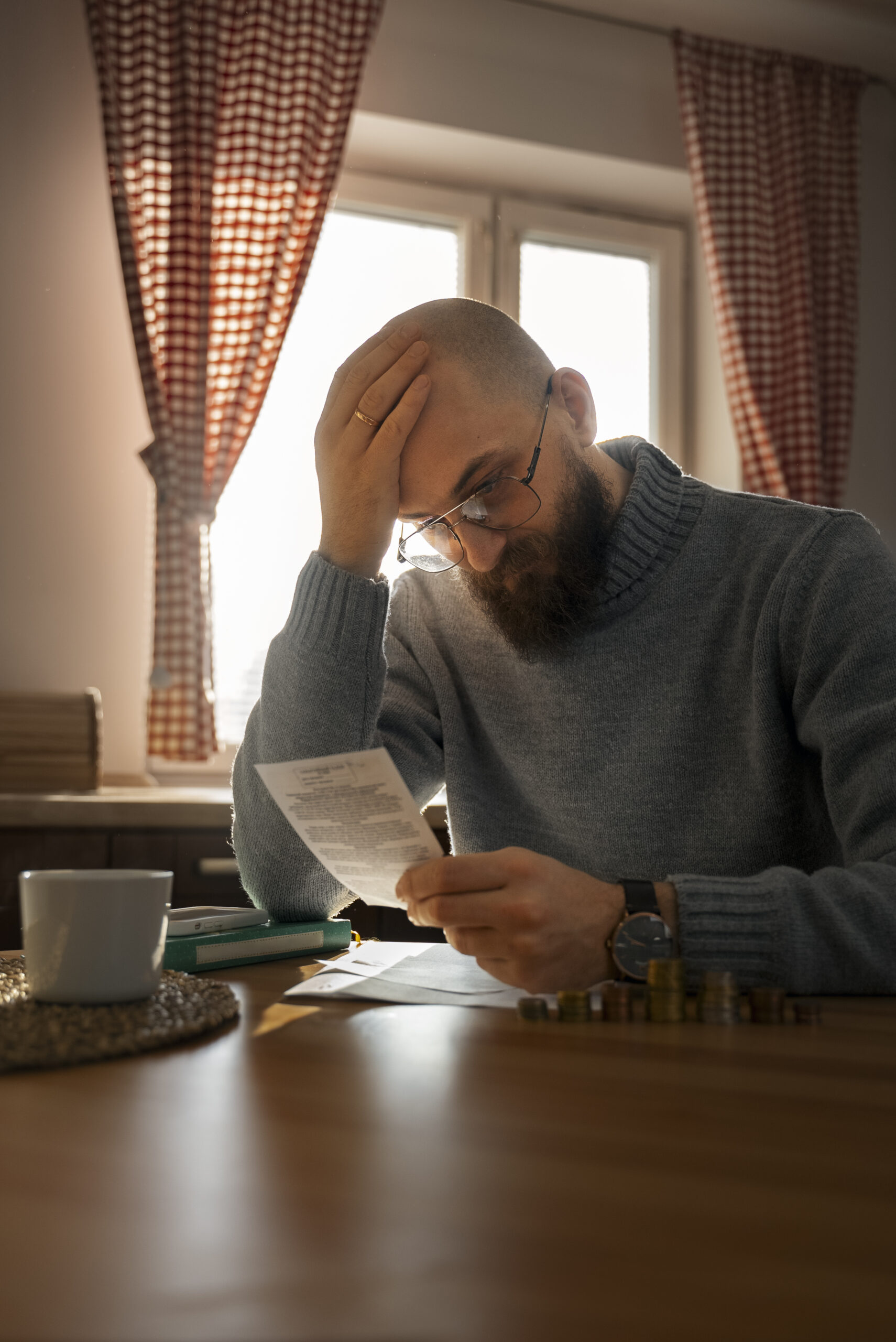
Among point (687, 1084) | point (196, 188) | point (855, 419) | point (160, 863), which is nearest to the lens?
point (687, 1084)

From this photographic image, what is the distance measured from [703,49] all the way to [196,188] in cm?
143

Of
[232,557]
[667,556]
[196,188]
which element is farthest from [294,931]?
[196,188]

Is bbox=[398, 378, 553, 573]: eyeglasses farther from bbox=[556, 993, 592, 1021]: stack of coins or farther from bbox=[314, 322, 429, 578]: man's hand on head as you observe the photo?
bbox=[556, 993, 592, 1021]: stack of coins

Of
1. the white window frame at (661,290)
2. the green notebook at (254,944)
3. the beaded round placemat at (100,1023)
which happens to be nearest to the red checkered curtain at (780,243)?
the white window frame at (661,290)

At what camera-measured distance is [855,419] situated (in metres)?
3.27

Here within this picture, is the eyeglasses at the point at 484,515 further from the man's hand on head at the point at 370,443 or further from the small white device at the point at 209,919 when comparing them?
the small white device at the point at 209,919

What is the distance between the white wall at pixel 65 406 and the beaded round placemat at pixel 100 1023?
73.1 inches

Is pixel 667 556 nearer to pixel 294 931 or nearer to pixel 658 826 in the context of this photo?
pixel 658 826

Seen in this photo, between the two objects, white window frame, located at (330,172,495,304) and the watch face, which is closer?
the watch face

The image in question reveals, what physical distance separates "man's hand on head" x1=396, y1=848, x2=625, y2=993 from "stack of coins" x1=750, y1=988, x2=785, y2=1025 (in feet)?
0.40

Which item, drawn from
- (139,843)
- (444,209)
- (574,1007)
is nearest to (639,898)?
(574,1007)

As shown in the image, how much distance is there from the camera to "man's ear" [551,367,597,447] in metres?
1.34

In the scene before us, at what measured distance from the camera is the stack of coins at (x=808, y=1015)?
2.38 feet

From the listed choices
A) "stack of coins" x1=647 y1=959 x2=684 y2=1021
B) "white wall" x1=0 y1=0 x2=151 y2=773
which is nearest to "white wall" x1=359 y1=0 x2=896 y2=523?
"white wall" x1=0 y1=0 x2=151 y2=773
